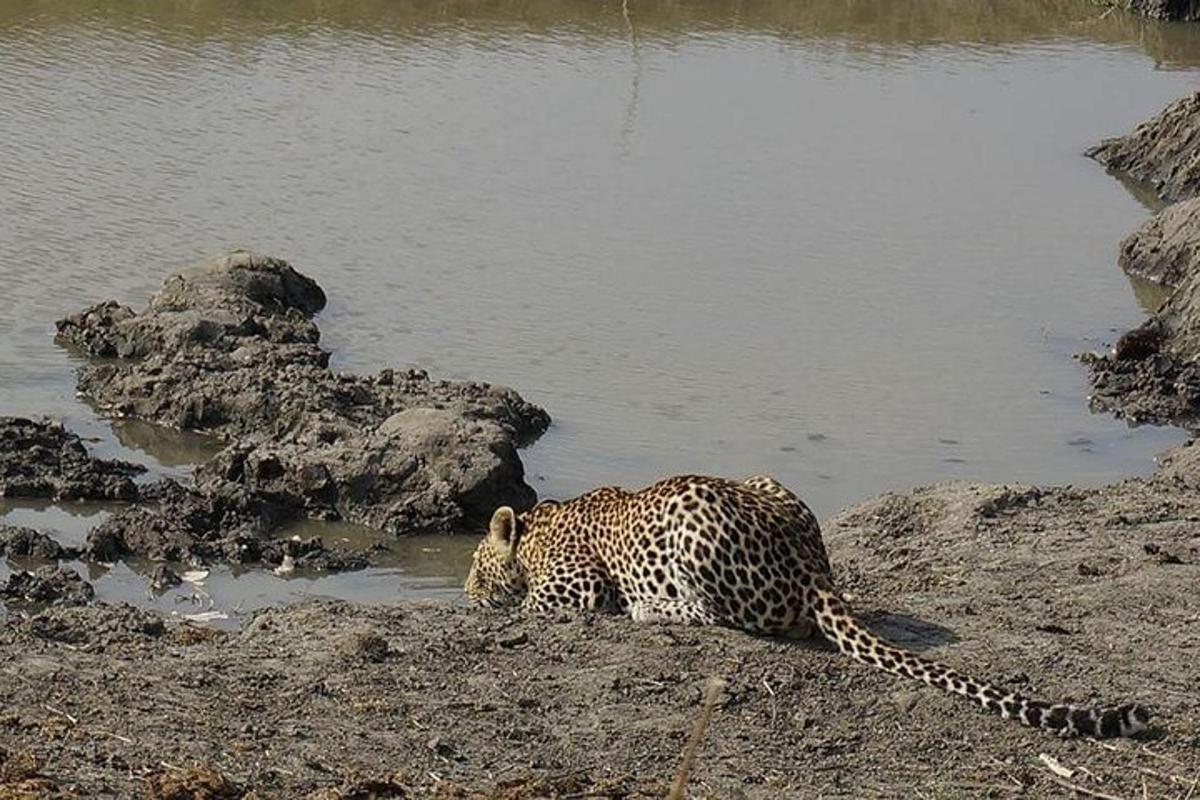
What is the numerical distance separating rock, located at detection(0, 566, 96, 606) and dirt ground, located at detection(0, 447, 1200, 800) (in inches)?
15.7

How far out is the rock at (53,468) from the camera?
35.4 ft

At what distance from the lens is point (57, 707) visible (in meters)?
6.92

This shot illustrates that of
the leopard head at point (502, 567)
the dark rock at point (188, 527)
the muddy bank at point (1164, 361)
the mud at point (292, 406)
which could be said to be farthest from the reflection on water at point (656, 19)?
the leopard head at point (502, 567)

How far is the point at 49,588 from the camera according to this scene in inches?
372

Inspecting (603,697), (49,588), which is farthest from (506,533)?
(49,588)

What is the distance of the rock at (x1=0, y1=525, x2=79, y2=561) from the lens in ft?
32.7

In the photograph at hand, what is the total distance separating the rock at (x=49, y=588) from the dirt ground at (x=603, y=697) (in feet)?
1.31

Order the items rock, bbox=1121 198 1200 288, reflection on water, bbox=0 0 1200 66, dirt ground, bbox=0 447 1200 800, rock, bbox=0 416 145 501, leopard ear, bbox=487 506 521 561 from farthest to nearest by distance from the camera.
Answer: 1. reflection on water, bbox=0 0 1200 66
2. rock, bbox=1121 198 1200 288
3. rock, bbox=0 416 145 501
4. leopard ear, bbox=487 506 521 561
5. dirt ground, bbox=0 447 1200 800

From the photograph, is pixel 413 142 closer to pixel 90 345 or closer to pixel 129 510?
pixel 90 345

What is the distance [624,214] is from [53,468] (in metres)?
7.08

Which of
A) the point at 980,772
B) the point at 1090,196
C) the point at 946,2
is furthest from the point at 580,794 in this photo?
the point at 946,2

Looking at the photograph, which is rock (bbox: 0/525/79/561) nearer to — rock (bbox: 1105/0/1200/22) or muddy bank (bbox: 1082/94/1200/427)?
muddy bank (bbox: 1082/94/1200/427)

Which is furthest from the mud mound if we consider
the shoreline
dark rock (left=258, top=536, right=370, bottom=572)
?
dark rock (left=258, top=536, right=370, bottom=572)

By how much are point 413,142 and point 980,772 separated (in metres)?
12.7
